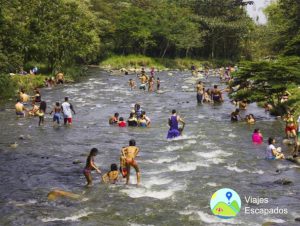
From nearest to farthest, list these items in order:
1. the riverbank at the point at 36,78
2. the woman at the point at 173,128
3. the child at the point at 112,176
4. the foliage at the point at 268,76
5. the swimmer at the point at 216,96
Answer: the child at the point at 112,176, the woman at the point at 173,128, the foliage at the point at 268,76, the swimmer at the point at 216,96, the riverbank at the point at 36,78

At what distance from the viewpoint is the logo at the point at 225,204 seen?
12.9 meters

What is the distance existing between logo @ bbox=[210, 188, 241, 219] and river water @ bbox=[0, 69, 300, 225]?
19 cm

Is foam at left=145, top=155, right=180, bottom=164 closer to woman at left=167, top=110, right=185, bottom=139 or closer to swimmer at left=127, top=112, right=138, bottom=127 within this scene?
woman at left=167, top=110, right=185, bottom=139

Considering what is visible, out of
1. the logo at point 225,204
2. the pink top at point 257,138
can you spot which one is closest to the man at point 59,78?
the pink top at point 257,138

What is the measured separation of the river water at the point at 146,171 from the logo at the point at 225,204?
0.61 ft

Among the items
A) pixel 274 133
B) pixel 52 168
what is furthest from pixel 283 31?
pixel 52 168

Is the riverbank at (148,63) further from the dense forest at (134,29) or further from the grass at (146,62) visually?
the dense forest at (134,29)

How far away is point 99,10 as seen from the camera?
8575cm

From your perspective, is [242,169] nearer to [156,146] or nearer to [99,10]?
[156,146]

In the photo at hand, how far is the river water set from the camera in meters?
13.4

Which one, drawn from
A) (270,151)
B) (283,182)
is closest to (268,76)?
(270,151)

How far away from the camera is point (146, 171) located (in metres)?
17.9

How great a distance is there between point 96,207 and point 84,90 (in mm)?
32013

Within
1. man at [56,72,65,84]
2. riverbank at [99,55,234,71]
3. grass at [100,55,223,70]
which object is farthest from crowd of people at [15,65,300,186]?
grass at [100,55,223,70]
